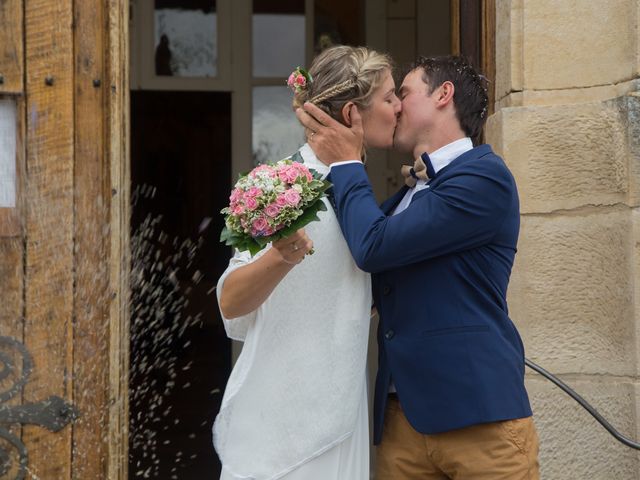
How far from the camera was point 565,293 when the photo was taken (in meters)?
3.34

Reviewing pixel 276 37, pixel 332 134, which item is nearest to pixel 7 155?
pixel 332 134

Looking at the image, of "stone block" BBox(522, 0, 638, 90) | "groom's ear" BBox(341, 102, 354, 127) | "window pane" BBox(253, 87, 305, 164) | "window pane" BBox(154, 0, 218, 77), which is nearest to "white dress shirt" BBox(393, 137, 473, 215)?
"groom's ear" BBox(341, 102, 354, 127)

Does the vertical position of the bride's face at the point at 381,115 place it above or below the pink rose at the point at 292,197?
above

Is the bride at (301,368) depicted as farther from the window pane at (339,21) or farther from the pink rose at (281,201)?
the window pane at (339,21)

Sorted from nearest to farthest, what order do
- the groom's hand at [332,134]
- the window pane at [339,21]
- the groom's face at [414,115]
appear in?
the groom's hand at [332,134]
the groom's face at [414,115]
the window pane at [339,21]

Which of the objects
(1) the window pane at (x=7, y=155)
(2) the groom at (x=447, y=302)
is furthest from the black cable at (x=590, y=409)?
(1) the window pane at (x=7, y=155)

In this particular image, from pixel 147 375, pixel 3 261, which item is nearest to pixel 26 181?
pixel 3 261

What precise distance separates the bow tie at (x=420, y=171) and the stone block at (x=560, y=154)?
951 mm

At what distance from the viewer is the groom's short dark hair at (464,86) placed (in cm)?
245

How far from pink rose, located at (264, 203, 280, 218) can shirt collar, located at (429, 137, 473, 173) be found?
20.9 inches

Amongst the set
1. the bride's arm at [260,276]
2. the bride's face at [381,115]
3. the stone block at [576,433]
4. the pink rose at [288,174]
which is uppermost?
the bride's face at [381,115]

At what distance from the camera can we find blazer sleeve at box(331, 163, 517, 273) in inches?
85.1

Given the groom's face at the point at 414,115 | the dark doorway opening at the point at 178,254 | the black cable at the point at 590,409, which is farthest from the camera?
the dark doorway opening at the point at 178,254

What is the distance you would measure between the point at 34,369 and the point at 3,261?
14.6 inches
